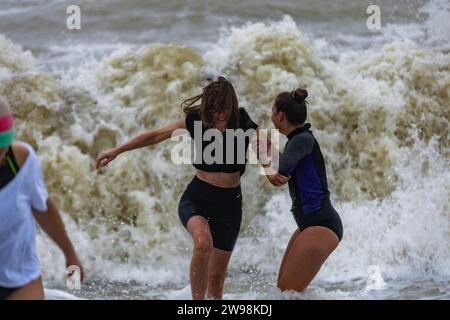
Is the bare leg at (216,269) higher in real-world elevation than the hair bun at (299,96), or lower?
lower

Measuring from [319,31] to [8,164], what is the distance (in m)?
7.83

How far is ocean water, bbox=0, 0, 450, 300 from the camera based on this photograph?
768cm

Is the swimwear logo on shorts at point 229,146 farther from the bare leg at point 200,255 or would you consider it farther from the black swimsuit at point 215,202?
the bare leg at point 200,255

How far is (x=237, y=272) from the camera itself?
305 inches

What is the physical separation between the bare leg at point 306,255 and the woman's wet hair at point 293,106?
542mm

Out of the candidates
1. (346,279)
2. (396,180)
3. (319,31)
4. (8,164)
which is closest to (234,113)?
(8,164)

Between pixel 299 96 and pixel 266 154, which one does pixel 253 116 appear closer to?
pixel 299 96

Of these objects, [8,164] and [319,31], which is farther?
[319,31]

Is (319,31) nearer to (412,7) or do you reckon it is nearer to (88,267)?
(412,7)

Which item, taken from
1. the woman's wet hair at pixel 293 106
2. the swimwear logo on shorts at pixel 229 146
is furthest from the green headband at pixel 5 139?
the woman's wet hair at pixel 293 106

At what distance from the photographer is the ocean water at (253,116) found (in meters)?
7.68

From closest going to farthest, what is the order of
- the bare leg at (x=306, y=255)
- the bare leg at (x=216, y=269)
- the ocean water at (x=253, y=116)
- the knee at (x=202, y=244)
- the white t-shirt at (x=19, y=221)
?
the white t-shirt at (x=19, y=221) → the knee at (x=202, y=244) → the bare leg at (x=306, y=255) → the bare leg at (x=216, y=269) → the ocean water at (x=253, y=116)

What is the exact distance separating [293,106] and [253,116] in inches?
165

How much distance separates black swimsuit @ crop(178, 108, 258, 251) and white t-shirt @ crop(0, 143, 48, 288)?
1.48 m
